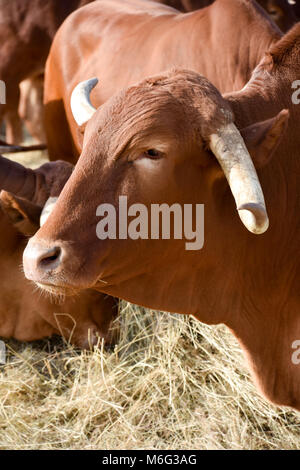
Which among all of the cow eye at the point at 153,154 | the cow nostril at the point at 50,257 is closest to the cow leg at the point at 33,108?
the cow eye at the point at 153,154

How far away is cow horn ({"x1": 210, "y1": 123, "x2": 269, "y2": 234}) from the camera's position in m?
2.36

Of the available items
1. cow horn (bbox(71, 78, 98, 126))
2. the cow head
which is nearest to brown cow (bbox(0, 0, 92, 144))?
cow horn (bbox(71, 78, 98, 126))

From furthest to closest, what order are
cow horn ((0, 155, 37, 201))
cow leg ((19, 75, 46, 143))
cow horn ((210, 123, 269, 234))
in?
cow leg ((19, 75, 46, 143)) → cow horn ((0, 155, 37, 201)) → cow horn ((210, 123, 269, 234))

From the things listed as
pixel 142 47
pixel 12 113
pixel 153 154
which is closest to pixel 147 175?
pixel 153 154

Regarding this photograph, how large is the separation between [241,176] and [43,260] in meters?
0.70

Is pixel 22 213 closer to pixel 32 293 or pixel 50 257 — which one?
pixel 32 293

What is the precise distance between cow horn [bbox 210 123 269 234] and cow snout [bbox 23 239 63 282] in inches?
23.8

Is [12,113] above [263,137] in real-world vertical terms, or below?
below

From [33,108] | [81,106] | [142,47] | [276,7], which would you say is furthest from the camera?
[33,108]

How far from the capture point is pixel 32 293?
413 centimetres

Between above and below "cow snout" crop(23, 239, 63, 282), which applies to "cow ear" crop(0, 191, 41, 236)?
below

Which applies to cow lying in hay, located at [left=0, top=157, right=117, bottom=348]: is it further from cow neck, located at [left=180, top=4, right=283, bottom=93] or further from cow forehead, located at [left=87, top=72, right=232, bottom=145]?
cow forehead, located at [left=87, top=72, right=232, bottom=145]

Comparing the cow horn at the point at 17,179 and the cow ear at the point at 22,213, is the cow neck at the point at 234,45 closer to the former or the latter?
the cow horn at the point at 17,179
